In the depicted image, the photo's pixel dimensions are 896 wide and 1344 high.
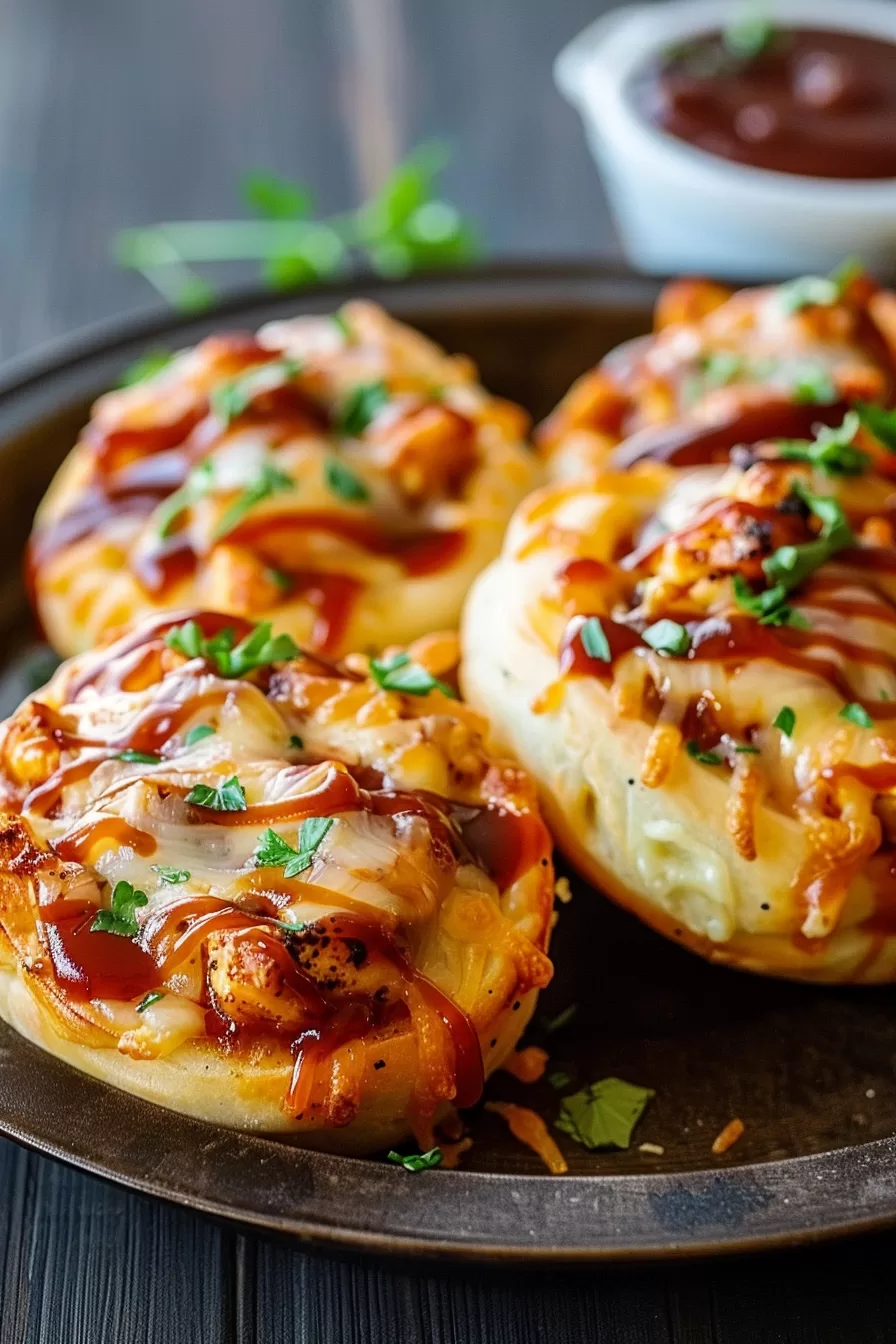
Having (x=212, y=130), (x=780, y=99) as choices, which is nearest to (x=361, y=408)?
(x=780, y=99)

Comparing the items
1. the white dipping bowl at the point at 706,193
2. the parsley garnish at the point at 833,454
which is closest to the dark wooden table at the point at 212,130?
the white dipping bowl at the point at 706,193

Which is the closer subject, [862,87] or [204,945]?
[204,945]

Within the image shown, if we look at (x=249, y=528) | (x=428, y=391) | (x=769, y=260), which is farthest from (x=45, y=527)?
(x=769, y=260)

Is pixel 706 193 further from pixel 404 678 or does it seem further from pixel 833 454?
pixel 404 678

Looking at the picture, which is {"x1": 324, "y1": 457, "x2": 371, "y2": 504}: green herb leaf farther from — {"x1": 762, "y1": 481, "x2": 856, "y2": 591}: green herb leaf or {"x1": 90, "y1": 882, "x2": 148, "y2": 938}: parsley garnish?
{"x1": 90, "y1": 882, "x2": 148, "y2": 938}: parsley garnish

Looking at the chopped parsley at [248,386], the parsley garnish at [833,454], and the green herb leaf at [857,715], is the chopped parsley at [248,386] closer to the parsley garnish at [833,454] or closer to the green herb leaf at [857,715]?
the parsley garnish at [833,454]

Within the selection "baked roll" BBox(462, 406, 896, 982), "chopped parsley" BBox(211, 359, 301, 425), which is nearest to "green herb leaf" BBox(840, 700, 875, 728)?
"baked roll" BBox(462, 406, 896, 982)

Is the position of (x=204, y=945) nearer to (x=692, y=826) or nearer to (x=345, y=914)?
(x=345, y=914)
